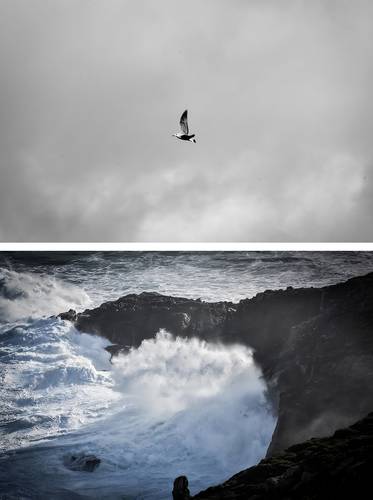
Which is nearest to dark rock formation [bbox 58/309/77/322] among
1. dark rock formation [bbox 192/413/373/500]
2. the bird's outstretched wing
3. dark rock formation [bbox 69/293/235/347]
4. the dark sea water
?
dark rock formation [bbox 69/293/235/347]

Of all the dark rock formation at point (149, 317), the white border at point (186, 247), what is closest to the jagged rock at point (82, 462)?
the dark rock formation at point (149, 317)

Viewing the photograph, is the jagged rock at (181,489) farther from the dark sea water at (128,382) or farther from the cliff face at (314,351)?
the cliff face at (314,351)

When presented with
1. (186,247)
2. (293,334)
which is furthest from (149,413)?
(186,247)

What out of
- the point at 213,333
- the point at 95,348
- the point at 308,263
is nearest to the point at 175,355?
the point at 213,333

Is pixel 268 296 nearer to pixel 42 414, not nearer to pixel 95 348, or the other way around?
pixel 95 348

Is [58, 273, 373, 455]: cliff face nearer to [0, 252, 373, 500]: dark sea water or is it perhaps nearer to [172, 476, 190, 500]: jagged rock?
[0, 252, 373, 500]: dark sea water

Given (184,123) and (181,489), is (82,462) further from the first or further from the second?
(184,123)
